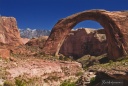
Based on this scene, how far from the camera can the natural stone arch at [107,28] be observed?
111 feet

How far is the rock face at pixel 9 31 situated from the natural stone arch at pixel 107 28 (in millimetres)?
9262

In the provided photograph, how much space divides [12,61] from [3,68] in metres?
2.52

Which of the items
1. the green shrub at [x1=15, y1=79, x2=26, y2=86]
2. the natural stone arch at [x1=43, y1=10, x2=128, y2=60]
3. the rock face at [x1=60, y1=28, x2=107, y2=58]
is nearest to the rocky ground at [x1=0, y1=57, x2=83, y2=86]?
the green shrub at [x1=15, y1=79, x2=26, y2=86]

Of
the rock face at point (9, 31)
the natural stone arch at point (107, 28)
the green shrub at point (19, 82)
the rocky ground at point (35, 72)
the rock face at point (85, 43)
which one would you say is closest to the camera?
the green shrub at point (19, 82)

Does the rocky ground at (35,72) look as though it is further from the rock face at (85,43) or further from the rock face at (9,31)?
the rock face at (85,43)

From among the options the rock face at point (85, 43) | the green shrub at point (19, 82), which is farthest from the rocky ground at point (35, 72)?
→ the rock face at point (85, 43)

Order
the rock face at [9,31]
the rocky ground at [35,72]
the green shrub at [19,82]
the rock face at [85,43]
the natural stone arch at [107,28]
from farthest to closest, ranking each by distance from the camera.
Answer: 1. the rock face at [85,43]
2. the rock face at [9,31]
3. the natural stone arch at [107,28]
4. the rocky ground at [35,72]
5. the green shrub at [19,82]

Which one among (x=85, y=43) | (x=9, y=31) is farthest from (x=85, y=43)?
(x=9, y=31)

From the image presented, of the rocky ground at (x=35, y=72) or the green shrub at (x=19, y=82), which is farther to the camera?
the rocky ground at (x=35, y=72)

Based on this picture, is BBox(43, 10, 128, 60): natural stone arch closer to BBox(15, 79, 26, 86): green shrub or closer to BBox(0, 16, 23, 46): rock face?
BBox(0, 16, 23, 46): rock face

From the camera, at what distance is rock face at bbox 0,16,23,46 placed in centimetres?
4514

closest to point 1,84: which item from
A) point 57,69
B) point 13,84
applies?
point 13,84

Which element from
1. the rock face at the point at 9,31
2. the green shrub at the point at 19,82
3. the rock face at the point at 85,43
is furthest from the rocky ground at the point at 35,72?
the rock face at the point at 85,43

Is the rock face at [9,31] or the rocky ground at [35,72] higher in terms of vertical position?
the rock face at [9,31]
